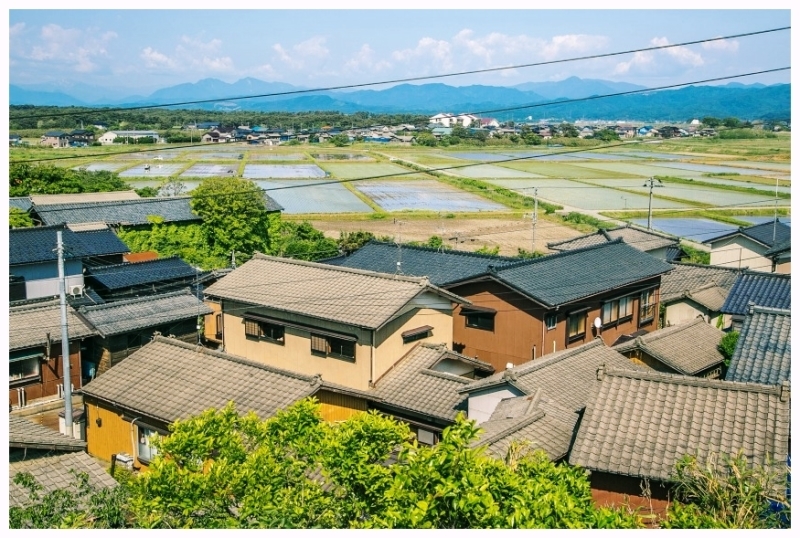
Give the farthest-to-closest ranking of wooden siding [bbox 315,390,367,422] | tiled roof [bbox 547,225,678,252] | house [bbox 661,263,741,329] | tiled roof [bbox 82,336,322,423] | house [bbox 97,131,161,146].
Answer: house [bbox 97,131,161,146] → tiled roof [bbox 547,225,678,252] → house [bbox 661,263,741,329] → wooden siding [bbox 315,390,367,422] → tiled roof [bbox 82,336,322,423]

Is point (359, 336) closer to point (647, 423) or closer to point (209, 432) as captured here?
point (647, 423)

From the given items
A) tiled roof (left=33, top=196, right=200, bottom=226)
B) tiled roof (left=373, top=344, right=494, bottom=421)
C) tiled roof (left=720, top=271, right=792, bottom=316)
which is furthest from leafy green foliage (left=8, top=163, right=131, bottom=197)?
tiled roof (left=720, top=271, right=792, bottom=316)

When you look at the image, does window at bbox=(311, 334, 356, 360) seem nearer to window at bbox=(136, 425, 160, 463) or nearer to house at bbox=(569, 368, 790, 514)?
window at bbox=(136, 425, 160, 463)

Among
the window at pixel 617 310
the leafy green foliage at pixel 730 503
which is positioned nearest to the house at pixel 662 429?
the leafy green foliage at pixel 730 503

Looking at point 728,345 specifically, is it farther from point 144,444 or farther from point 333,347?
point 144,444

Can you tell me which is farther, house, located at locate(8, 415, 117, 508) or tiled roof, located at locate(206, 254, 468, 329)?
tiled roof, located at locate(206, 254, 468, 329)

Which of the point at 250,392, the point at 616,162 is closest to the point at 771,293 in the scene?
the point at 250,392

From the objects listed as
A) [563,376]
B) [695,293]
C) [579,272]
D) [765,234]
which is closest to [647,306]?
[695,293]
